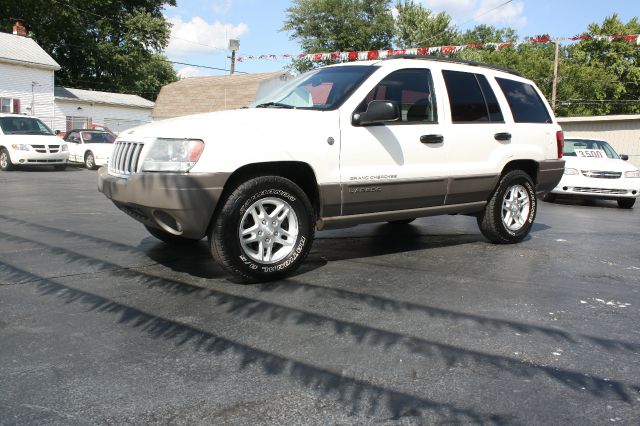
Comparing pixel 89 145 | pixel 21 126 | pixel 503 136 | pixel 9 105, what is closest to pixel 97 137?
pixel 89 145

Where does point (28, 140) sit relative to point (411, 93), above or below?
below

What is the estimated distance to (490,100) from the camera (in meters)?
6.16

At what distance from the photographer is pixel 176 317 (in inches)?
145

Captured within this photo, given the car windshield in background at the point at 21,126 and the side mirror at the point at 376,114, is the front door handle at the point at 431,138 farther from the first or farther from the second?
the car windshield in background at the point at 21,126

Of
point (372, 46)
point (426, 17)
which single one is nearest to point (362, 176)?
point (426, 17)

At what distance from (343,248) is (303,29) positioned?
168 ft

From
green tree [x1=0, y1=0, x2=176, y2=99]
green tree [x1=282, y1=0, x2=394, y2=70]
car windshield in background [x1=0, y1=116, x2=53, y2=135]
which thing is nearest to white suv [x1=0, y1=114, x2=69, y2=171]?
car windshield in background [x1=0, y1=116, x2=53, y2=135]

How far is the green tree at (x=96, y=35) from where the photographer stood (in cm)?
4244

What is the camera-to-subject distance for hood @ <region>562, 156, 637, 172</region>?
41.5 ft

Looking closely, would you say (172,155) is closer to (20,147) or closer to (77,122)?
(20,147)

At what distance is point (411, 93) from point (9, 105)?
32.2 m

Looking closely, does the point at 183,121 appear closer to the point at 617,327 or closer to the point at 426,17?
the point at 617,327

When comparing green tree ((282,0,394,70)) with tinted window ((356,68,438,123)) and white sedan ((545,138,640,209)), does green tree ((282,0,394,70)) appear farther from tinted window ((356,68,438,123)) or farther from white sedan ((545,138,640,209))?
tinted window ((356,68,438,123))

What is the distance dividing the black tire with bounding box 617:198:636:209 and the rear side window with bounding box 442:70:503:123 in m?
8.10
